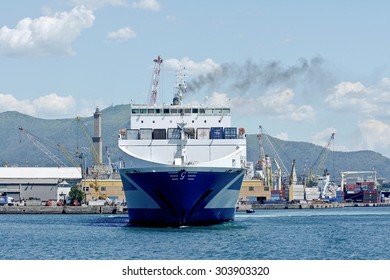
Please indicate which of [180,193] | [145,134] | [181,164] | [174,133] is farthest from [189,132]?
[180,193]

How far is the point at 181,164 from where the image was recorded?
234 ft

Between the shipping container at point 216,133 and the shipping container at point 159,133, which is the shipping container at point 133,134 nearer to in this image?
the shipping container at point 159,133

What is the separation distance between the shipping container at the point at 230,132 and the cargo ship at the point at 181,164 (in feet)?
0.27

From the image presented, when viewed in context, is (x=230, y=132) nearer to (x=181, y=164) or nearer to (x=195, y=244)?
(x=181, y=164)

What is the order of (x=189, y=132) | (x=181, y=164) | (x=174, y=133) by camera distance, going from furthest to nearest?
(x=189, y=132) < (x=174, y=133) < (x=181, y=164)

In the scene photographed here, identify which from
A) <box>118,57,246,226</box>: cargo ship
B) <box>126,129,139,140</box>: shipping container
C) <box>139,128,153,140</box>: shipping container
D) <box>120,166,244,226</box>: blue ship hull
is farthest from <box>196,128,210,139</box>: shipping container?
<box>126,129,139,140</box>: shipping container

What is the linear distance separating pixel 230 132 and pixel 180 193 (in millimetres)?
11773

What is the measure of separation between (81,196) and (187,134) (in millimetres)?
98519

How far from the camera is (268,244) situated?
58375mm

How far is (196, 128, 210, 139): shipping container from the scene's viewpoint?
77.9 metres

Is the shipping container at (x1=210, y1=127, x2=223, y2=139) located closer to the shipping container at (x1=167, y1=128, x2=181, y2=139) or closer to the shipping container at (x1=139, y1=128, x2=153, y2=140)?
the shipping container at (x1=167, y1=128, x2=181, y2=139)

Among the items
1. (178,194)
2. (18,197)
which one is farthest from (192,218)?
(18,197)
